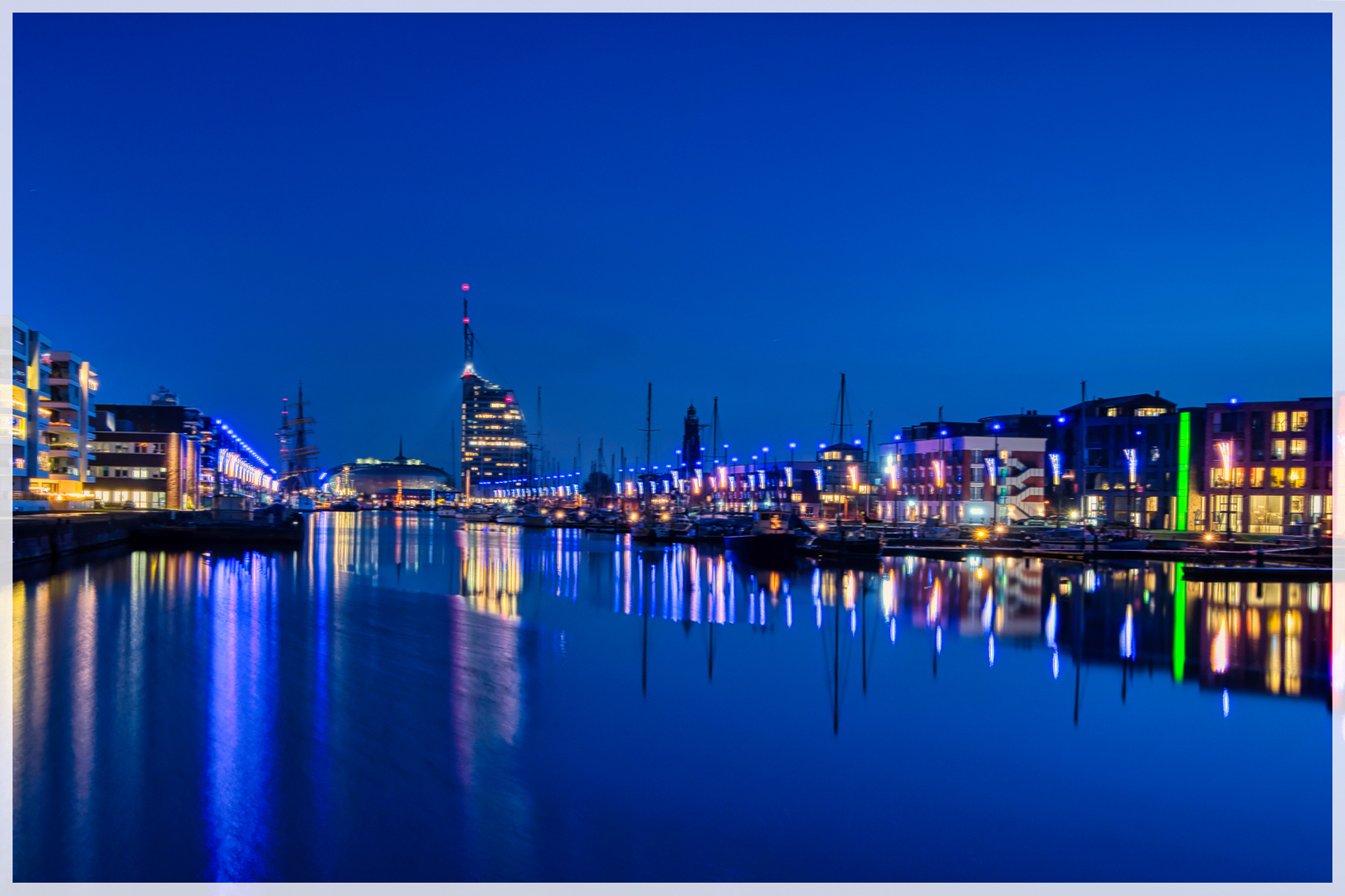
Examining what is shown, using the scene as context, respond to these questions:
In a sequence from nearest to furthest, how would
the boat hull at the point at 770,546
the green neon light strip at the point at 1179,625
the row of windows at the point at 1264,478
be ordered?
the green neon light strip at the point at 1179,625, the boat hull at the point at 770,546, the row of windows at the point at 1264,478

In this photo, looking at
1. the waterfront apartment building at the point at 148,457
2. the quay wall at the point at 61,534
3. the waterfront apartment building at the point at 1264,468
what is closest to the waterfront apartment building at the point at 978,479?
the waterfront apartment building at the point at 1264,468

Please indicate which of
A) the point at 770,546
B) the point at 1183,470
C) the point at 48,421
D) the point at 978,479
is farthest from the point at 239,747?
the point at 978,479

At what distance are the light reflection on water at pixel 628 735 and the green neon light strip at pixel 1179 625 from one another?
17 centimetres

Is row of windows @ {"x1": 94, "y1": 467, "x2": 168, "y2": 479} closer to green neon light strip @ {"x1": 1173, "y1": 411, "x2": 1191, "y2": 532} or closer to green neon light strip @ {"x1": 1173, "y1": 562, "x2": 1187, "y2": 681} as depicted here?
green neon light strip @ {"x1": 1173, "y1": 562, "x2": 1187, "y2": 681}

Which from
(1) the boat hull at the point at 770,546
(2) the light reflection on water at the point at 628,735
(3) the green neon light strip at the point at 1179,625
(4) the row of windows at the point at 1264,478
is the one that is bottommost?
(1) the boat hull at the point at 770,546

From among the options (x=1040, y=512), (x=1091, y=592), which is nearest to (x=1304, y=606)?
(x=1091, y=592)

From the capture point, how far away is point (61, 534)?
141ft

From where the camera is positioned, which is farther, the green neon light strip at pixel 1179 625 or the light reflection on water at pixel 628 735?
the green neon light strip at pixel 1179 625

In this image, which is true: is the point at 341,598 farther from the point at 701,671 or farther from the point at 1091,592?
the point at 1091,592

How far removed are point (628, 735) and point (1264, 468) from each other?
66.1 metres

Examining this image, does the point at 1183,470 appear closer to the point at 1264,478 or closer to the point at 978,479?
the point at 1264,478

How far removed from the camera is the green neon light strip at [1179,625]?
63.6 ft

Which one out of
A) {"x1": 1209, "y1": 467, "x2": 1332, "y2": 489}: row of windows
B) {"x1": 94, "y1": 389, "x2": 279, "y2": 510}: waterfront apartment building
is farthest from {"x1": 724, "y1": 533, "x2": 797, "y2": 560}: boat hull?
{"x1": 94, "y1": 389, "x2": 279, "y2": 510}: waterfront apartment building

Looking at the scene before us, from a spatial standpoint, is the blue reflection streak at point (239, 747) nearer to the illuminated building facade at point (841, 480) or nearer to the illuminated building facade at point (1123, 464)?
the illuminated building facade at point (1123, 464)
